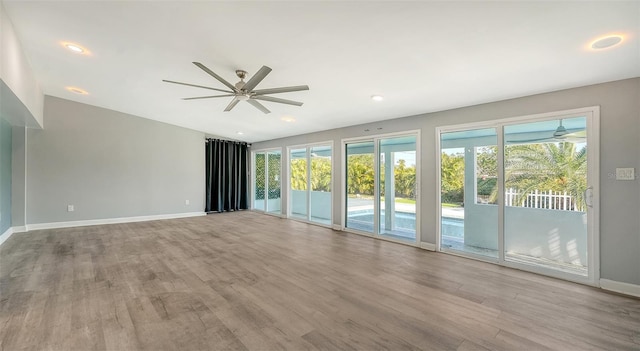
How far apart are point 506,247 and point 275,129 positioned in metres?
5.46

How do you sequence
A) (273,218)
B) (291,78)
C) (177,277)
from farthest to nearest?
(273,218), (291,78), (177,277)

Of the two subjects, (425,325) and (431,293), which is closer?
(425,325)

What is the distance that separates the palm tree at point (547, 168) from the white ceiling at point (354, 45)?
0.78 meters

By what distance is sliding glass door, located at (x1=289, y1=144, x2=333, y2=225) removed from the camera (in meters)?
6.66

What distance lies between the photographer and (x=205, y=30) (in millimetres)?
2693

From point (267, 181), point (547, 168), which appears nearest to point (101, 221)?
point (267, 181)

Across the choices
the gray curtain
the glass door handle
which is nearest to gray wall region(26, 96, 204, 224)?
the gray curtain

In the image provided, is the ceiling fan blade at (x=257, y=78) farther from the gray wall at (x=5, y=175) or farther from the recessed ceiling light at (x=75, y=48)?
the gray wall at (x=5, y=175)

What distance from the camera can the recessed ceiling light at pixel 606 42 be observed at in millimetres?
2229

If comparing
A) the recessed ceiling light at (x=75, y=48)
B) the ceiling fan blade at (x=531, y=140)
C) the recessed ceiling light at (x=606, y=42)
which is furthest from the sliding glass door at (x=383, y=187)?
the recessed ceiling light at (x=75, y=48)

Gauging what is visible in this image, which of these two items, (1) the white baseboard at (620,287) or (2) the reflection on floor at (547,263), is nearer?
(1) the white baseboard at (620,287)

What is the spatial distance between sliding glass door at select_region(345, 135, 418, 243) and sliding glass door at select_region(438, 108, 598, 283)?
64 centimetres

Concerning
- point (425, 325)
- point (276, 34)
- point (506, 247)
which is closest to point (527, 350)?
point (425, 325)

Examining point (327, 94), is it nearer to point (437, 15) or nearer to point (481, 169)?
point (437, 15)
